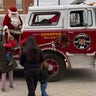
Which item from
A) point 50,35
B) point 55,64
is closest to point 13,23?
point 50,35

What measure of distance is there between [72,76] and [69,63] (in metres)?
1.08

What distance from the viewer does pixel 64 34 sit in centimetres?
986

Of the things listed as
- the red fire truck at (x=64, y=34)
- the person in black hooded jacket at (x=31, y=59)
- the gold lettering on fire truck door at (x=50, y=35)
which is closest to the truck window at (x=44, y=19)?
the red fire truck at (x=64, y=34)

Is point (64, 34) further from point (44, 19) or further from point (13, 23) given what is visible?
point (13, 23)

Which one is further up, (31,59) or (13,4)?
(13,4)

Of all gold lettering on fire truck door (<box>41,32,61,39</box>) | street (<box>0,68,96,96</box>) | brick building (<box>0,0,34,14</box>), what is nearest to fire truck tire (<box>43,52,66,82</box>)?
street (<box>0,68,96,96</box>)

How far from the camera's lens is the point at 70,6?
1002 cm

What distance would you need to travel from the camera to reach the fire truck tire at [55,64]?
10023 millimetres

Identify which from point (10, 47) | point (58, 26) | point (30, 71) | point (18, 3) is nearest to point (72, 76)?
point (58, 26)

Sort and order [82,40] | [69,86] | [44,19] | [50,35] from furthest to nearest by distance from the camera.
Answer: [44,19] < [50,35] < [82,40] < [69,86]

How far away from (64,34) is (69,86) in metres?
1.44

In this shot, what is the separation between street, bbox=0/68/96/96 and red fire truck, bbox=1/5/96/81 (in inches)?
18.2

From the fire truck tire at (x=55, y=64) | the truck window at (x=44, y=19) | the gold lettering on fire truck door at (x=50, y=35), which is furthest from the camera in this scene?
the truck window at (x=44, y=19)

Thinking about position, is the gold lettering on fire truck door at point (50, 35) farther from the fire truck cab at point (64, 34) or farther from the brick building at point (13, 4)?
the brick building at point (13, 4)
